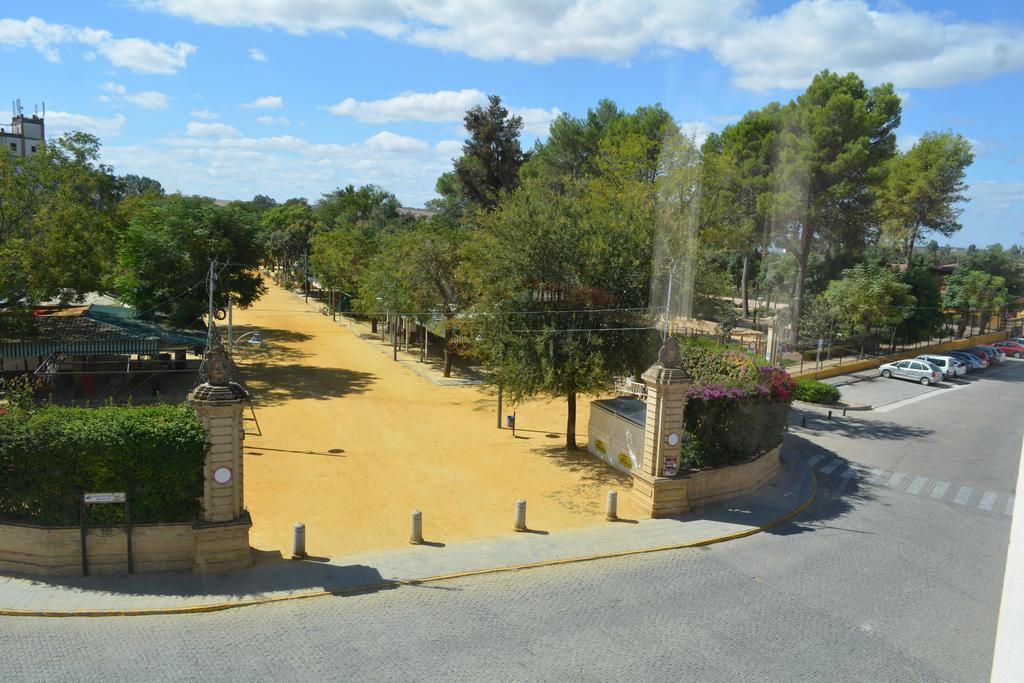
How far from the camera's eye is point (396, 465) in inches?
752

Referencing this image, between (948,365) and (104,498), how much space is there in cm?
4226

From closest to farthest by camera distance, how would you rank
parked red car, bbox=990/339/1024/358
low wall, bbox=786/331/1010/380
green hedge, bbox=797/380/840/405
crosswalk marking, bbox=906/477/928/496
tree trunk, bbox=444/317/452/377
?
crosswalk marking, bbox=906/477/928/496 < green hedge, bbox=797/380/840/405 < tree trunk, bbox=444/317/452/377 < low wall, bbox=786/331/1010/380 < parked red car, bbox=990/339/1024/358

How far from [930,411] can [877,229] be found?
17.7 metres

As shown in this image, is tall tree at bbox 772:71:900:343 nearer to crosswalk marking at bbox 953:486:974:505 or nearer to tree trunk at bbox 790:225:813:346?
tree trunk at bbox 790:225:813:346

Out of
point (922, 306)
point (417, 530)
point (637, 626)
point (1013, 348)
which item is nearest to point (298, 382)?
point (417, 530)

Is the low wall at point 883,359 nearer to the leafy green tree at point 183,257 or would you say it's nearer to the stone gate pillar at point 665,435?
the stone gate pillar at point 665,435

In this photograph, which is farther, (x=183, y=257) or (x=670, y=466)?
(x=183, y=257)

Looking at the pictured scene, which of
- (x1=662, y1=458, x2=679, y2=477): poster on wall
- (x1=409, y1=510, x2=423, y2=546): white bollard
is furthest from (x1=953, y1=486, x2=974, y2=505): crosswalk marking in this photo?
(x1=409, y1=510, x2=423, y2=546): white bollard

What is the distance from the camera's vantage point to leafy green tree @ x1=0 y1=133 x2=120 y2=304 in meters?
22.1

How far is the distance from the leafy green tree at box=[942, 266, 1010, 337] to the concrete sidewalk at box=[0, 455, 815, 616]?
47.3m

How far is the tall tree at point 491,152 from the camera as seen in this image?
5712 cm

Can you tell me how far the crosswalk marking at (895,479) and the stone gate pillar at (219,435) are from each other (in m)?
17.1

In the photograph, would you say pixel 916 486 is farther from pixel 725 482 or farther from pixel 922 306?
pixel 922 306

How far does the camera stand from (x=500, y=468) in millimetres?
19156
